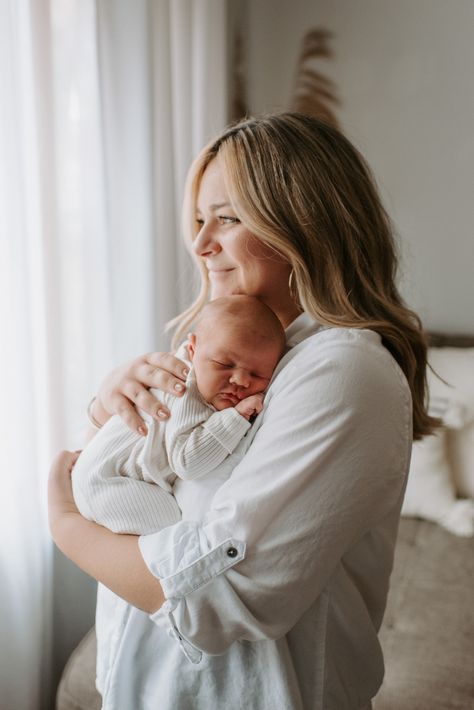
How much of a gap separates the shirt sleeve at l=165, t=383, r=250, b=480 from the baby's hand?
0.01 meters

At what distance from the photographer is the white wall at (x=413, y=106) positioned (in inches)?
110

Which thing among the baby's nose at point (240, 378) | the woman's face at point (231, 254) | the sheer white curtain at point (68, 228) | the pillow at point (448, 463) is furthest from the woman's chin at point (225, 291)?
the pillow at point (448, 463)

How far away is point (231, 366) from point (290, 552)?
0.36 metres

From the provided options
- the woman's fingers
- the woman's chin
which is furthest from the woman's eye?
the woman's fingers

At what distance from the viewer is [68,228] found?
6.22ft

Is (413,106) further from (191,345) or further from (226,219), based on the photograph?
(191,345)

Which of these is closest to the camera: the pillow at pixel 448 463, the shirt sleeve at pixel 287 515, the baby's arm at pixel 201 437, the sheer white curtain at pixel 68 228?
the shirt sleeve at pixel 287 515

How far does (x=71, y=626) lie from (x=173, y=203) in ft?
4.83

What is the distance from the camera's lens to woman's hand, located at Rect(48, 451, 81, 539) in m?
1.16

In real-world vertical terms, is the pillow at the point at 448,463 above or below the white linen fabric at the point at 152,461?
below

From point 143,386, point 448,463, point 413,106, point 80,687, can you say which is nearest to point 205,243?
point 143,386

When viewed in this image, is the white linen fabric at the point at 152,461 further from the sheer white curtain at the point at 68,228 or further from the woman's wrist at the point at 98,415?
the sheer white curtain at the point at 68,228

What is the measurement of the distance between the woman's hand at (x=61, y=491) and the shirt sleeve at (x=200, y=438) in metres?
0.25

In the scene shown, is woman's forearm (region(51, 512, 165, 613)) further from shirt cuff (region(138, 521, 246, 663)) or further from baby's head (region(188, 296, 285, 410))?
baby's head (region(188, 296, 285, 410))
